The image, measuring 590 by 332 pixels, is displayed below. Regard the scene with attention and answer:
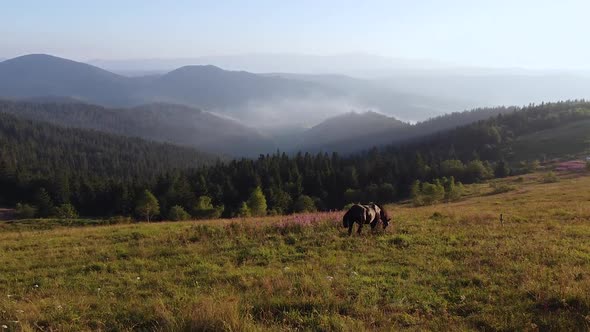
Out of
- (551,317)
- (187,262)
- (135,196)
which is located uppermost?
(551,317)

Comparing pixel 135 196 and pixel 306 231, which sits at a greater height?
pixel 306 231

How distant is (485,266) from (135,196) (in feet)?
324

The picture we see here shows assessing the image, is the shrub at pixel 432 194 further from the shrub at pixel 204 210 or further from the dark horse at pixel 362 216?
the dark horse at pixel 362 216

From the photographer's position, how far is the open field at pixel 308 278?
7639 millimetres

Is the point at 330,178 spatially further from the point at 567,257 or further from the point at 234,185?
the point at 567,257

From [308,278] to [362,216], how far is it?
659cm

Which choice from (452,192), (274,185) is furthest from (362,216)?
(274,185)

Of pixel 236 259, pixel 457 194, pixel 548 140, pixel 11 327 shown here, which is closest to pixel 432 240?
pixel 236 259

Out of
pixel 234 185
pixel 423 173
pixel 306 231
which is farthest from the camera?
pixel 423 173

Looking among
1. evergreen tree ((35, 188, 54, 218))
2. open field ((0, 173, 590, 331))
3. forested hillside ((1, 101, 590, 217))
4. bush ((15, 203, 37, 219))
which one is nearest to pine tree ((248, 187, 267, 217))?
forested hillside ((1, 101, 590, 217))

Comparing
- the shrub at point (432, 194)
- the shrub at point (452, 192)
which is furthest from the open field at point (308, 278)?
the shrub at point (452, 192)

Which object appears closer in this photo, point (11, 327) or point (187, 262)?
point (11, 327)

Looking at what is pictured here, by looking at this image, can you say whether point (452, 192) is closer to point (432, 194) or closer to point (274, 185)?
point (432, 194)

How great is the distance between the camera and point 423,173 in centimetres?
12094
